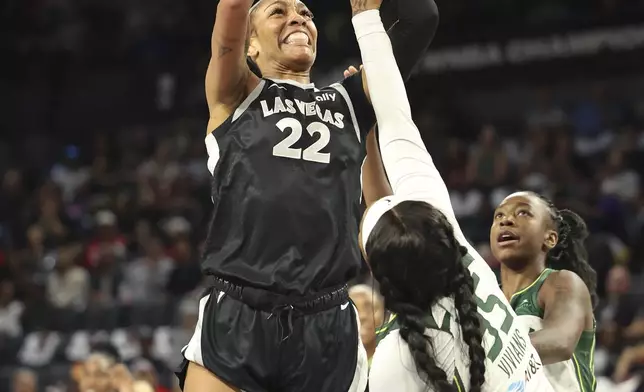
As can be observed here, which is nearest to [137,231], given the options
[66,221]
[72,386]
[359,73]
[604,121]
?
[66,221]

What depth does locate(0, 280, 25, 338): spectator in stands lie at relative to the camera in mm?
10891

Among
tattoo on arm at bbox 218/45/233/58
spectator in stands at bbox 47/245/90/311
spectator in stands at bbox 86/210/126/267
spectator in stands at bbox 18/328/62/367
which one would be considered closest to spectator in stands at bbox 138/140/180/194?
spectator in stands at bbox 86/210/126/267

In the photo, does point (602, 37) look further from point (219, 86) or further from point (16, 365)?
point (219, 86)

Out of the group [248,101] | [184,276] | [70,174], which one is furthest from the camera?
[70,174]

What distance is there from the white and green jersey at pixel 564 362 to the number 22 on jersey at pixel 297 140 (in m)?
1.15

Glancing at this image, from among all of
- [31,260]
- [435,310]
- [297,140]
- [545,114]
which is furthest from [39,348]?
[435,310]

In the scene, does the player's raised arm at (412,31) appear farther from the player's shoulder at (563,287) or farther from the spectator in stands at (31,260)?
the spectator in stands at (31,260)

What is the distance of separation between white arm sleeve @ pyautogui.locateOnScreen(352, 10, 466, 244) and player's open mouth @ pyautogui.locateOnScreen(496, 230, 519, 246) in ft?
4.67

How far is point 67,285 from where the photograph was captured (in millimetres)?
11234

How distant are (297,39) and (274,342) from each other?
42.7 inches

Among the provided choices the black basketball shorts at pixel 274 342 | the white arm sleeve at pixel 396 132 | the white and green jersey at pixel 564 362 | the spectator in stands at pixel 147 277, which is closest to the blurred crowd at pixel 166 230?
the spectator in stands at pixel 147 277

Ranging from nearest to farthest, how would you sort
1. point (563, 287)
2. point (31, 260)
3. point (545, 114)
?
point (563, 287), point (545, 114), point (31, 260)

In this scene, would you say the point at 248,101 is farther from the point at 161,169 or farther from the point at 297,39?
the point at 161,169

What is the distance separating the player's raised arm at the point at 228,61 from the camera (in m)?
3.38
